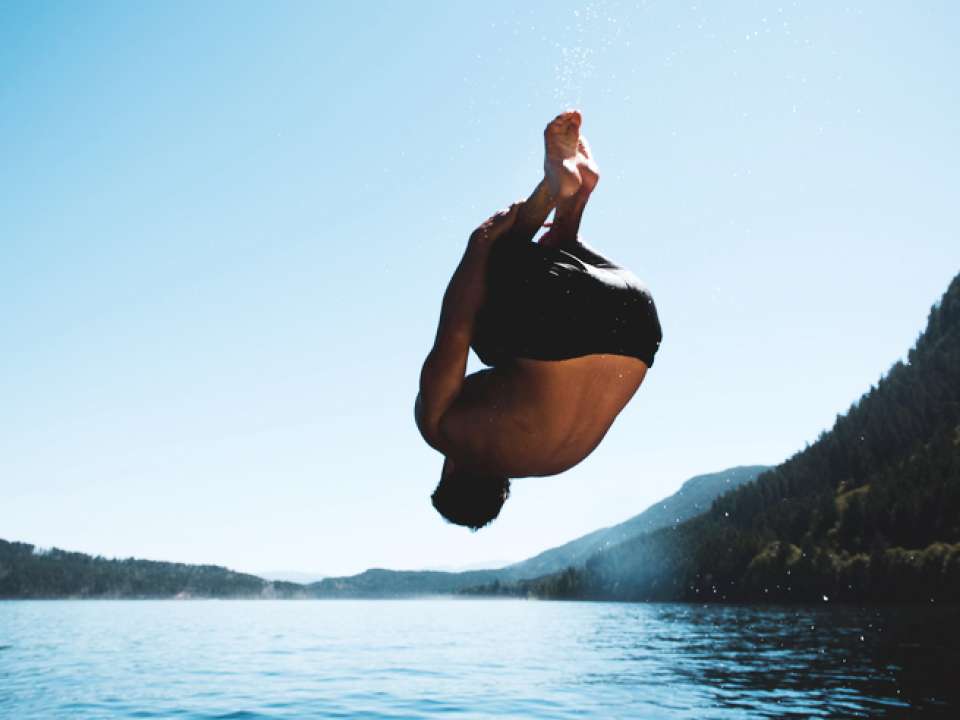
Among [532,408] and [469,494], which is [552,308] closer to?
[532,408]

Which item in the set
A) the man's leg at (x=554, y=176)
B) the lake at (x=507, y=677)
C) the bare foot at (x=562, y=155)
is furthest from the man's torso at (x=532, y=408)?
the lake at (x=507, y=677)

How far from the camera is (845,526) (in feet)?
428

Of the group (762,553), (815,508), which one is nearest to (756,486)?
(815,508)

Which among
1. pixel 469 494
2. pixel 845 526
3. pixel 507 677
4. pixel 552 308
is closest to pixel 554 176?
pixel 552 308

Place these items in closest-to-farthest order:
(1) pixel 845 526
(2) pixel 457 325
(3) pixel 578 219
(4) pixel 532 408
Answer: (2) pixel 457 325, (4) pixel 532 408, (3) pixel 578 219, (1) pixel 845 526

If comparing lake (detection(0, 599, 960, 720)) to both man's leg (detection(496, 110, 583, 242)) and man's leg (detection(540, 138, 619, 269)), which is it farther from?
man's leg (detection(496, 110, 583, 242))

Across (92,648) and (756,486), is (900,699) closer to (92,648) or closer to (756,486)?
(92,648)

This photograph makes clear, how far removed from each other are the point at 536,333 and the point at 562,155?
775 mm

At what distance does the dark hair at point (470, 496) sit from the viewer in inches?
144

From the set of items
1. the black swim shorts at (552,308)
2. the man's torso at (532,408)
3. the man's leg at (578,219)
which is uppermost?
the man's leg at (578,219)

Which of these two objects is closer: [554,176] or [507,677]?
[554,176]

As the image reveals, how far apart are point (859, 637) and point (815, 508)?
333 ft

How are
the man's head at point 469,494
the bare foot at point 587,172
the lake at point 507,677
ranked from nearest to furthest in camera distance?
the bare foot at point 587,172
the man's head at point 469,494
the lake at point 507,677

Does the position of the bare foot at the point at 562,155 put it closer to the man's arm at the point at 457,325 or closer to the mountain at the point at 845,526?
the man's arm at the point at 457,325
